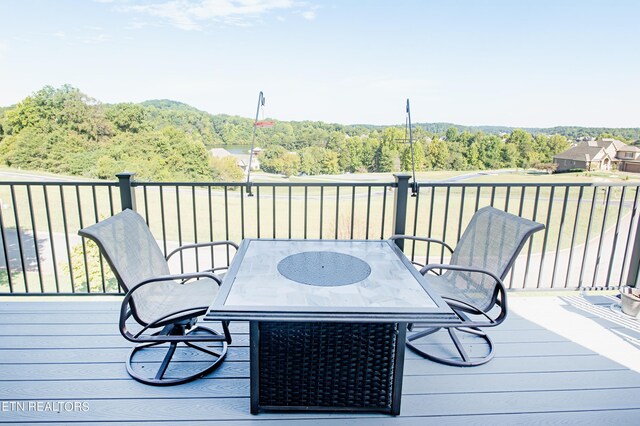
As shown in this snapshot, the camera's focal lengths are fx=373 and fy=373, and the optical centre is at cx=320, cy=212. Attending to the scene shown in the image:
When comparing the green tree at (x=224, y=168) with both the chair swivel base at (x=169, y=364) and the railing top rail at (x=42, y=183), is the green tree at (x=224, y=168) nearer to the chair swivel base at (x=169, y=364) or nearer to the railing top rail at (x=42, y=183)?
the railing top rail at (x=42, y=183)

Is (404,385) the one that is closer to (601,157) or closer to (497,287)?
(497,287)

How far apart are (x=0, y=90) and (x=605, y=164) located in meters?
29.8

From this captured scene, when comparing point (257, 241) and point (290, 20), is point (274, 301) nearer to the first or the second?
point (257, 241)

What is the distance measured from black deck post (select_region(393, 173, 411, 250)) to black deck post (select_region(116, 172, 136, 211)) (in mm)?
2120

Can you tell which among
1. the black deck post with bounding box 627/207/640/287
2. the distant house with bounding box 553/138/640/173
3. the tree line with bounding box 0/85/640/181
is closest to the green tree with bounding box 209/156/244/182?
the tree line with bounding box 0/85/640/181

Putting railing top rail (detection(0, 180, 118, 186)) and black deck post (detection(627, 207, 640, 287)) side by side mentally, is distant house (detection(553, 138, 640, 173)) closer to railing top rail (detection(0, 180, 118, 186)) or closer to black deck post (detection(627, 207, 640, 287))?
black deck post (detection(627, 207, 640, 287))

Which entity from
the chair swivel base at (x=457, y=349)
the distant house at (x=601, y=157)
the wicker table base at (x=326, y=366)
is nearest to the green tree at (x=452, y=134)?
the distant house at (x=601, y=157)

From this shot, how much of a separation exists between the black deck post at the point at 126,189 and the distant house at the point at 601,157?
16.5ft

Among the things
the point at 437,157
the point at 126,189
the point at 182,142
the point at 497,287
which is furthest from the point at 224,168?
the point at 497,287

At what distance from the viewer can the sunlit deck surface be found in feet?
5.93

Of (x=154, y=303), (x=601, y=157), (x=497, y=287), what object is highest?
(x=601, y=157)

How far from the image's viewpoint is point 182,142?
57.5 feet

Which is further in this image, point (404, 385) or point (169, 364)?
point (169, 364)

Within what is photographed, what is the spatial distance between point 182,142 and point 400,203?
16379 mm
